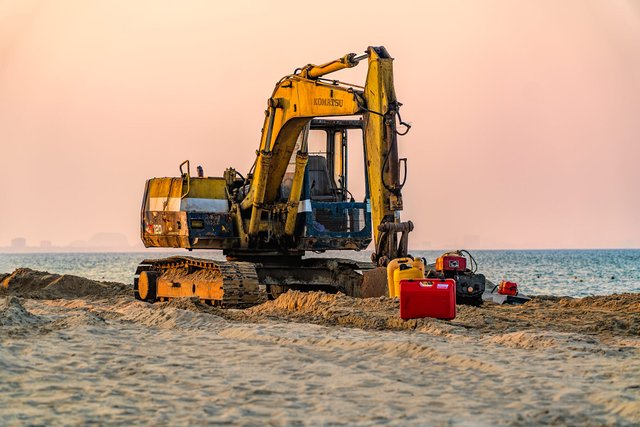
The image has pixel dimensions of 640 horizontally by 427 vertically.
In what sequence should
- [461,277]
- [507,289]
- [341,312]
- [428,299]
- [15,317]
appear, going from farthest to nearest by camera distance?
1. [507,289]
2. [461,277]
3. [341,312]
4. [428,299]
5. [15,317]

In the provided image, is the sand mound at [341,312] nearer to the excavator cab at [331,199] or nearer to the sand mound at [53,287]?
the excavator cab at [331,199]

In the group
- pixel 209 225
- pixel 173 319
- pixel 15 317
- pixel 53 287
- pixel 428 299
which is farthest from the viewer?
pixel 53 287

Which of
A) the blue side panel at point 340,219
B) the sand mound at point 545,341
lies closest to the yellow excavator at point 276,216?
the blue side panel at point 340,219

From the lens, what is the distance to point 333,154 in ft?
71.8

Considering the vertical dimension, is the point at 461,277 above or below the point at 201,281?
above

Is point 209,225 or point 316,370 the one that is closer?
point 316,370

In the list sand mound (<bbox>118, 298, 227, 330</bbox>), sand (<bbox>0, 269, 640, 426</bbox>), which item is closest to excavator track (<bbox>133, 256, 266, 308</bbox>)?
sand mound (<bbox>118, 298, 227, 330</bbox>)

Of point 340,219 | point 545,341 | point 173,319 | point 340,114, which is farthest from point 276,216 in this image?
point 545,341

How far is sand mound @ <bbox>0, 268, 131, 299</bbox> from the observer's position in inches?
989

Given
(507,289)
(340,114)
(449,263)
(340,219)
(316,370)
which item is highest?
(340,114)

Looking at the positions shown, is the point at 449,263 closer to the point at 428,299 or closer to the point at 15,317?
the point at 428,299

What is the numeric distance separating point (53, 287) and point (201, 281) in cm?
807

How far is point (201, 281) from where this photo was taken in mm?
19594

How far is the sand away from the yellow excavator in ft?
14.7
